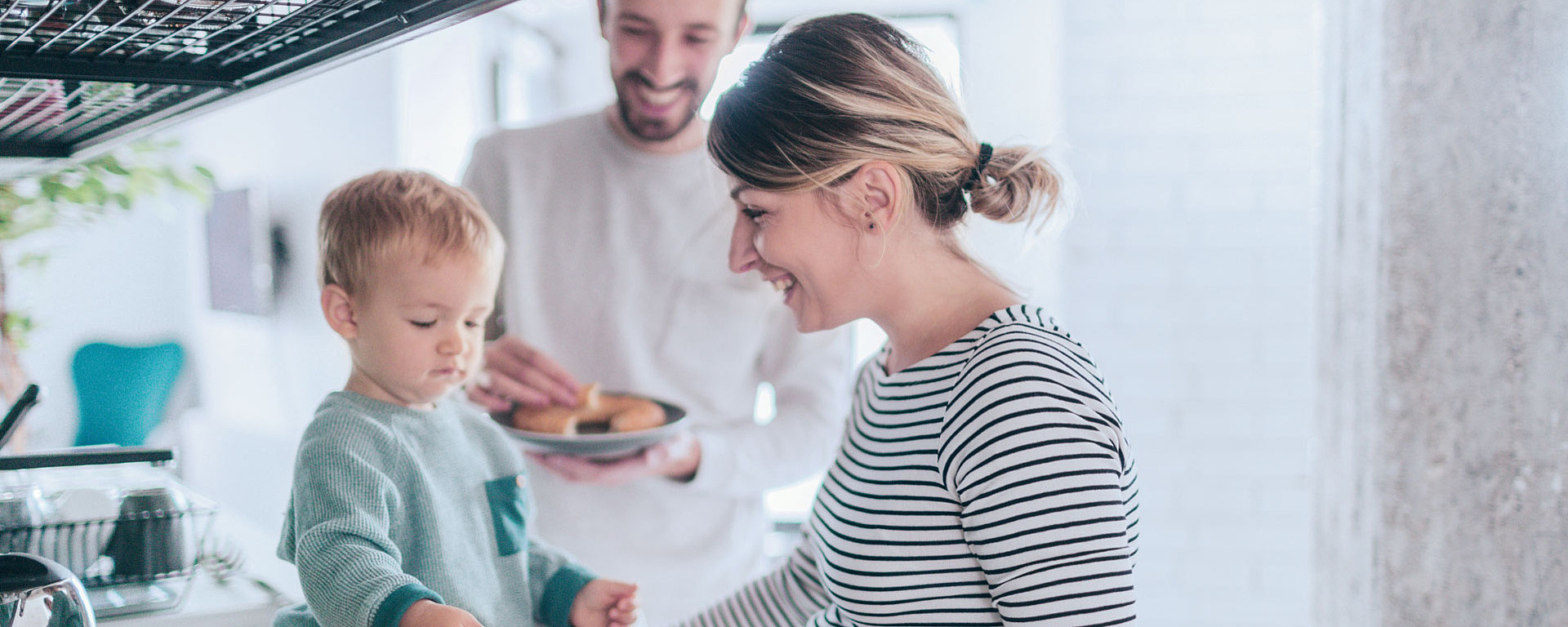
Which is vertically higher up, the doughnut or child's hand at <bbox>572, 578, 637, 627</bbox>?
the doughnut

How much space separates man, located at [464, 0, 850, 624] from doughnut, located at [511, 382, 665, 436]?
0.65ft

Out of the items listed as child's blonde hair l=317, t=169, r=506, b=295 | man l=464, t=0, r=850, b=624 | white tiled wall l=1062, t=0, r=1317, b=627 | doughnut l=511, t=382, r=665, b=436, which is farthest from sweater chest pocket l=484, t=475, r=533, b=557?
white tiled wall l=1062, t=0, r=1317, b=627

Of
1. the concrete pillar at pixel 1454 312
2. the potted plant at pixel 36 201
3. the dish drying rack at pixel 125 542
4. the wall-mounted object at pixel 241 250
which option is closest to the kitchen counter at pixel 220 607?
the dish drying rack at pixel 125 542

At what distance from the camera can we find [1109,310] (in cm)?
303

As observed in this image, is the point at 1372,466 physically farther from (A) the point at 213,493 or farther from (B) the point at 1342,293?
(A) the point at 213,493

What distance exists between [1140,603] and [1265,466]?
1.74 ft

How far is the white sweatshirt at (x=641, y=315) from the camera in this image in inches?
63.9

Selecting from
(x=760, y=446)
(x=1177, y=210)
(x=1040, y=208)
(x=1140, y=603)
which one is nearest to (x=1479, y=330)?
(x=1040, y=208)

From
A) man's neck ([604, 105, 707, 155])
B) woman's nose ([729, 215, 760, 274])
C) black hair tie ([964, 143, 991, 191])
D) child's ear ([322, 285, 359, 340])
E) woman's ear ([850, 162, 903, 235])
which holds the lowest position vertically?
child's ear ([322, 285, 359, 340])

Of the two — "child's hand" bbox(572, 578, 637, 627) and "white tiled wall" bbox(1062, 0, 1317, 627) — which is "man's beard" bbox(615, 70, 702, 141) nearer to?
"child's hand" bbox(572, 578, 637, 627)

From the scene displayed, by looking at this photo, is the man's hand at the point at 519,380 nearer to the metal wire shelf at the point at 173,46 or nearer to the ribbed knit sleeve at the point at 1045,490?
the metal wire shelf at the point at 173,46

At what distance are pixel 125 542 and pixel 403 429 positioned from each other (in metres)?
0.36

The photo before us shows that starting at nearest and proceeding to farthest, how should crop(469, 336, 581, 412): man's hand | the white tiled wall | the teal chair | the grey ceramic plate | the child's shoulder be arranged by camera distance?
the child's shoulder
the grey ceramic plate
crop(469, 336, 581, 412): man's hand
the white tiled wall
the teal chair

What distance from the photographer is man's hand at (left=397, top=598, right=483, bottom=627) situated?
0.71 m
